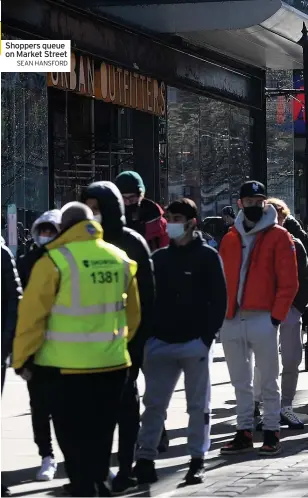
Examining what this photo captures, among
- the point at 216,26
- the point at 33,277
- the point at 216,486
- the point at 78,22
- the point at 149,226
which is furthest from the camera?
the point at 216,26

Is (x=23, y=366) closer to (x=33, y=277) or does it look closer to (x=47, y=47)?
(x=33, y=277)

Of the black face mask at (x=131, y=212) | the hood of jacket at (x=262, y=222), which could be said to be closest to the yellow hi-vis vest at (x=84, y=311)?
the black face mask at (x=131, y=212)

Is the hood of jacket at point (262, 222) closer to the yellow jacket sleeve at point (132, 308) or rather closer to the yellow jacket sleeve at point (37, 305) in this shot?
the yellow jacket sleeve at point (132, 308)

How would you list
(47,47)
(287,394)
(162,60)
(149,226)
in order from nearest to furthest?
(149,226) < (287,394) < (47,47) < (162,60)

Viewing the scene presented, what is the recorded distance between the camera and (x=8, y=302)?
7.98m

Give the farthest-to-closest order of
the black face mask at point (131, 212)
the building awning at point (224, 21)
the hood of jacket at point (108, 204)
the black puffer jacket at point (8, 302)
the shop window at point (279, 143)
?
1. the shop window at point (279, 143)
2. the building awning at point (224, 21)
3. the black face mask at point (131, 212)
4. the black puffer jacket at point (8, 302)
5. the hood of jacket at point (108, 204)

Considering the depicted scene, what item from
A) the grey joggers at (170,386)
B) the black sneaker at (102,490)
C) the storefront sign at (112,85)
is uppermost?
the storefront sign at (112,85)

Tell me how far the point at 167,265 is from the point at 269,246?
1.44 m

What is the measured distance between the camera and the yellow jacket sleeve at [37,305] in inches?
257

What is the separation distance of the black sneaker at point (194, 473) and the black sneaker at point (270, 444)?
47.3 inches

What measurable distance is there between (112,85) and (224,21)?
6.35 ft

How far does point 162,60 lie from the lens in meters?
22.2

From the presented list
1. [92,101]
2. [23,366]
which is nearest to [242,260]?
[23,366]

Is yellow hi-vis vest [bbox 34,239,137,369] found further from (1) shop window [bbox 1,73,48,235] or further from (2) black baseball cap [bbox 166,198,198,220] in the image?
(1) shop window [bbox 1,73,48,235]
